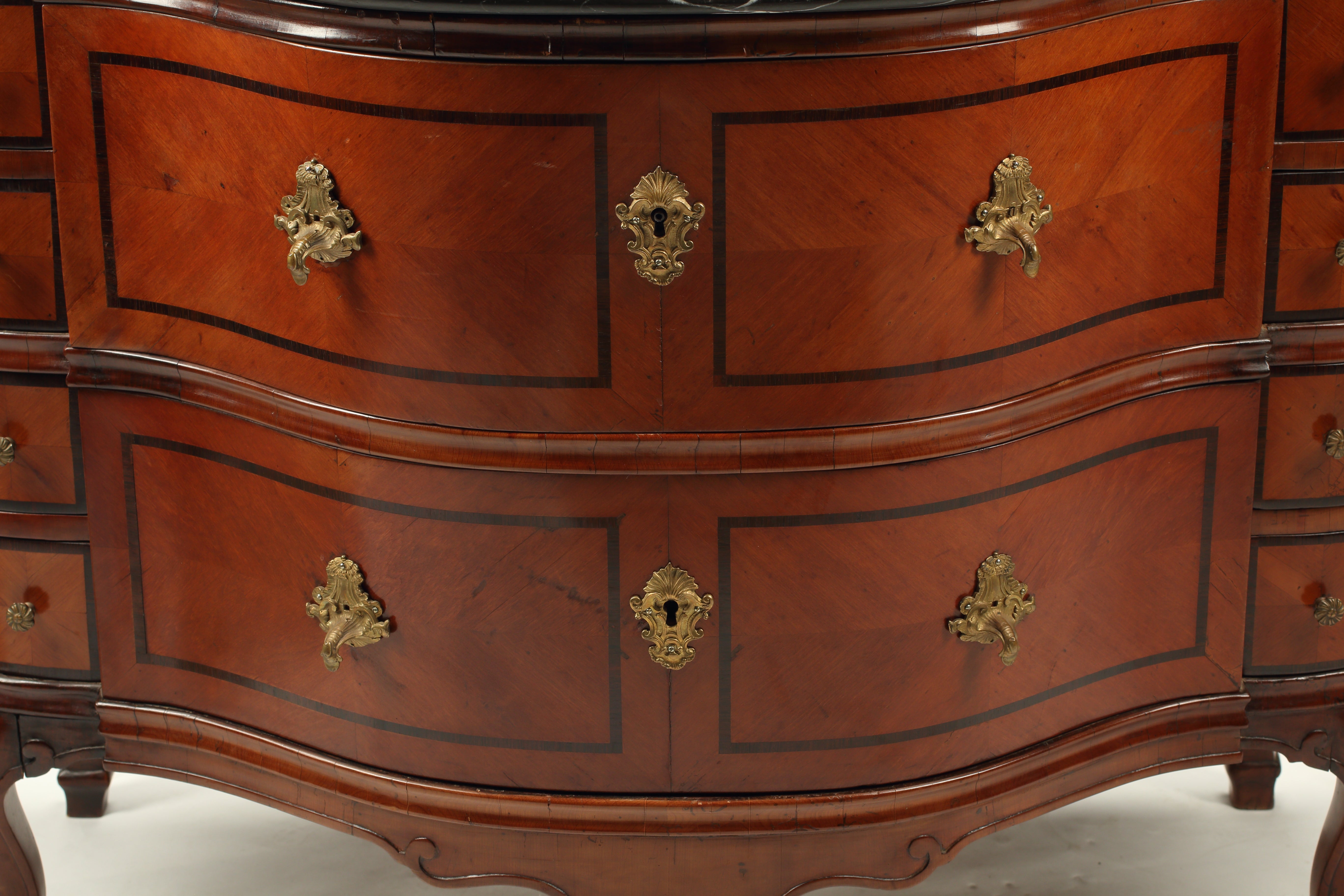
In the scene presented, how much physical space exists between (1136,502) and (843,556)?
1.28 ft

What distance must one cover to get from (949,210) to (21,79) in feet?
3.41

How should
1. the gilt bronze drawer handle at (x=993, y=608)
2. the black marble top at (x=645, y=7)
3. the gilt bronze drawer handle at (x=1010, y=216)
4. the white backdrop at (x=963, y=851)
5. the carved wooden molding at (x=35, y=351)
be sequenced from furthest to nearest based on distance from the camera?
the white backdrop at (x=963, y=851) < the carved wooden molding at (x=35, y=351) < the gilt bronze drawer handle at (x=993, y=608) < the gilt bronze drawer handle at (x=1010, y=216) < the black marble top at (x=645, y=7)

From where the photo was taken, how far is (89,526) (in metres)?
1.89

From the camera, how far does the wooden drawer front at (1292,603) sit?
75.7 inches

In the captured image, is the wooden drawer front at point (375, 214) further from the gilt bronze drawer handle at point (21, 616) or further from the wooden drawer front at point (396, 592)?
the gilt bronze drawer handle at point (21, 616)

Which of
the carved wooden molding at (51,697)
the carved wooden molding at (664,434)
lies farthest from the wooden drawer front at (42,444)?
the carved wooden molding at (51,697)

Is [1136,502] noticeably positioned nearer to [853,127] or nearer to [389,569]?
[853,127]

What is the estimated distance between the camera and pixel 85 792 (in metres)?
2.53

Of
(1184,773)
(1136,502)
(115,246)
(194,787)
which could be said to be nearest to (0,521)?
(115,246)

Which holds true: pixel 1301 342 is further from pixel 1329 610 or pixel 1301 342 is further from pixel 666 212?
pixel 666 212

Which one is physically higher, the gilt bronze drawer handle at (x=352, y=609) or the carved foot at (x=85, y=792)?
the gilt bronze drawer handle at (x=352, y=609)

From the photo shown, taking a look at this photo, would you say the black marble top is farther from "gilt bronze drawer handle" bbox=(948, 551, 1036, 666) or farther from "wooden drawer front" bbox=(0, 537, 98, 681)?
"wooden drawer front" bbox=(0, 537, 98, 681)

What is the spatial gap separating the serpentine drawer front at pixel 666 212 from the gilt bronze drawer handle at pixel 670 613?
17 centimetres

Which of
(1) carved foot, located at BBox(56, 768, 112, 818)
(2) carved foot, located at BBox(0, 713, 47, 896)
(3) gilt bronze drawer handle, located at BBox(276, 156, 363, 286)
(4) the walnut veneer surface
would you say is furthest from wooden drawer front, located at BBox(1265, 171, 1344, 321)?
(1) carved foot, located at BBox(56, 768, 112, 818)
